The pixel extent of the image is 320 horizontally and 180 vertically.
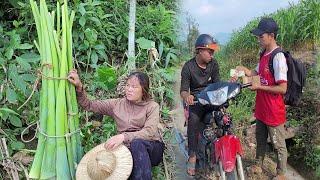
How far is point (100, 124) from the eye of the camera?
380 centimetres

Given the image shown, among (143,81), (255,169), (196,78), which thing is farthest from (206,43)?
(255,169)

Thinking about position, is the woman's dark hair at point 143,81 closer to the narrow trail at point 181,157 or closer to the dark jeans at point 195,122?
the dark jeans at point 195,122

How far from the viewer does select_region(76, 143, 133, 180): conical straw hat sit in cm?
264

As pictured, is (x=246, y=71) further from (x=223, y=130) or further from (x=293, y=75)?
(x=223, y=130)

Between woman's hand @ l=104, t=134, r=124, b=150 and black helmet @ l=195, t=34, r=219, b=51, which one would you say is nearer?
woman's hand @ l=104, t=134, r=124, b=150

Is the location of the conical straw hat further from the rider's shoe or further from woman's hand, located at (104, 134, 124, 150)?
the rider's shoe

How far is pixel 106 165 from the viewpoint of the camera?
8.68 ft

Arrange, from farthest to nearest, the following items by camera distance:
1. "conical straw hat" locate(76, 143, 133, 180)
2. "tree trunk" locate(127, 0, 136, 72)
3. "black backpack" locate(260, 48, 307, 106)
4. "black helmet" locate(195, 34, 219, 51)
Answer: "tree trunk" locate(127, 0, 136, 72)
"black helmet" locate(195, 34, 219, 51)
"black backpack" locate(260, 48, 307, 106)
"conical straw hat" locate(76, 143, 133, 180)

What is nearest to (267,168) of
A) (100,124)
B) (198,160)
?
(198,160)

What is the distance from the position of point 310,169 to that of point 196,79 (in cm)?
147

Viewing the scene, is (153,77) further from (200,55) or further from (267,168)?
(267,168)

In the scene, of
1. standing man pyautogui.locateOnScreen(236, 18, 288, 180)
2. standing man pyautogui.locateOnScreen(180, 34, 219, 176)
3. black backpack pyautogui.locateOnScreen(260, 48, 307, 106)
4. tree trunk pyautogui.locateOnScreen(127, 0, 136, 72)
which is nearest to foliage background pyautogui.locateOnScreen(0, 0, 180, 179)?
tree trunk pyautogui.locateOnScreen(127, 0, 136, 72)

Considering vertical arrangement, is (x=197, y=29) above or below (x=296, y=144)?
above

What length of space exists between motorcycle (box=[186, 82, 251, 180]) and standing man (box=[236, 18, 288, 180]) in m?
0.30
